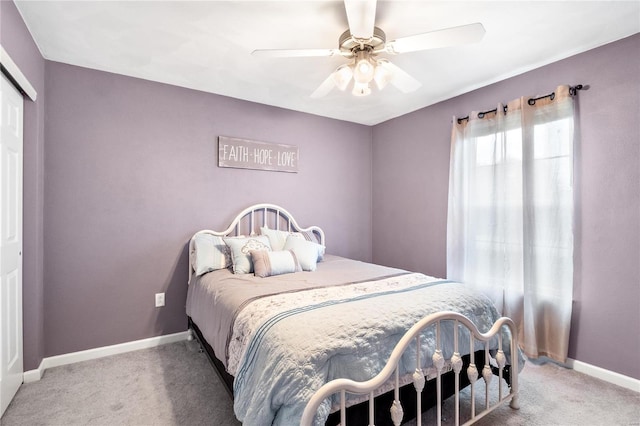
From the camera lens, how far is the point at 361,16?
1584 mm

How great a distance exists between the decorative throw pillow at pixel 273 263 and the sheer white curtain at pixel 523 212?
1.69 metres

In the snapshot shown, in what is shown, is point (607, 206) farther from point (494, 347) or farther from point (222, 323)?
point (222, 323)

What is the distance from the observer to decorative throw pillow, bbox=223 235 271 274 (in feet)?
8.52

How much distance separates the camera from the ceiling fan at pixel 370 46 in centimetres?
157

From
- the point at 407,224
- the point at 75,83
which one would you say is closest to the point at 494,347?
the point at 407,224

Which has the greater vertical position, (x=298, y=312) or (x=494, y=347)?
(x=298, y=312)

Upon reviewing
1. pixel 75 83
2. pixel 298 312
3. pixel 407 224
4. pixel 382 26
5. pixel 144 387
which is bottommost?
pixel 144 387

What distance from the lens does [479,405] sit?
6.43 ft

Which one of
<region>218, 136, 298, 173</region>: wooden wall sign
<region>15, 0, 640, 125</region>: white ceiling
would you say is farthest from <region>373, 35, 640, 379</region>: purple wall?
<region>218, 136, 298, 173</region>: wooden wall sign

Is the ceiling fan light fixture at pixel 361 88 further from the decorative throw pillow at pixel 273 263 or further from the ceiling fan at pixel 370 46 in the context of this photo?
the decorative throw pillow at pixel 273 263

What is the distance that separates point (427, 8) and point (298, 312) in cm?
186

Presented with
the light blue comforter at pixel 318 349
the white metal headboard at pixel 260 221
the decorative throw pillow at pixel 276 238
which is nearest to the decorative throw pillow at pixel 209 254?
the white metal headboard at pixel 260 221

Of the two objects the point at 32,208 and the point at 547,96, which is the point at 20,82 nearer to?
the point at 32,208

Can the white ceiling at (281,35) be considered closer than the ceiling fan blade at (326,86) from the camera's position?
Yes
